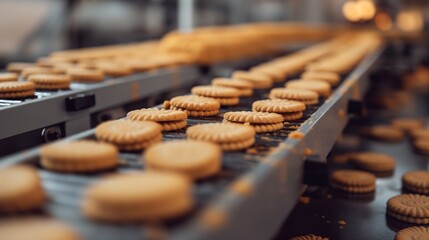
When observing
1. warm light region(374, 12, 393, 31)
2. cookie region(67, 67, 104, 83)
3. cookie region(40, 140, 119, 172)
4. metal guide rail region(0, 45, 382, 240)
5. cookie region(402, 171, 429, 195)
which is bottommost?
cookie region(402, 171, 429, 195)

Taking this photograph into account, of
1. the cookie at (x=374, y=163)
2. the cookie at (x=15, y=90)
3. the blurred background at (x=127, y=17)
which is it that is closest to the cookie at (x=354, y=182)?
the cookie at (x=374, y=163)

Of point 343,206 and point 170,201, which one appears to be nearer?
point 170,201

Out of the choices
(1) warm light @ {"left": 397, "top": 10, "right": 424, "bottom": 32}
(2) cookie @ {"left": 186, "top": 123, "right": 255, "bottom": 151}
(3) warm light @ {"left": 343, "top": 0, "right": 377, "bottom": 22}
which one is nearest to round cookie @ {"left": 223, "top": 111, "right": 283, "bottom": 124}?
(2) cookie @ {"left": 186, "top": 123, "right": 255, "bottom": 151}

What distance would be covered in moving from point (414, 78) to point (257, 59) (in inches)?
96.5

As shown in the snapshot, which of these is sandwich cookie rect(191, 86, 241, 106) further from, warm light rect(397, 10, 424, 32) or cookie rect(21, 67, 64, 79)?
warm light rect(397, 10, 424, 32)

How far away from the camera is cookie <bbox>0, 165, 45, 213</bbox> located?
90 cm

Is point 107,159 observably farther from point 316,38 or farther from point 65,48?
point 316,38

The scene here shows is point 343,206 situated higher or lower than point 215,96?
lower

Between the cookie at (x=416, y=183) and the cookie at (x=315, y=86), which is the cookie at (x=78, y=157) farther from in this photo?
the cookie at (x=416, y=183)

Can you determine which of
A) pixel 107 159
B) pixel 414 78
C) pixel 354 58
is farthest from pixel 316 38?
pixel 107 159

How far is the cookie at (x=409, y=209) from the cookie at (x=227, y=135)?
2.63ft

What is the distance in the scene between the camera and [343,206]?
198cm

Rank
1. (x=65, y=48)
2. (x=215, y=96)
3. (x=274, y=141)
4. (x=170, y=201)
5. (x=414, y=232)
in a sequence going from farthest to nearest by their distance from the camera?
(x=65, y=48) → (x=215, y=96) → (x=414, y=232) → (x=274, y=141) → (x=170, y=201)

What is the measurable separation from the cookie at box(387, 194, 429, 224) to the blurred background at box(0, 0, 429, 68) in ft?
12.5
